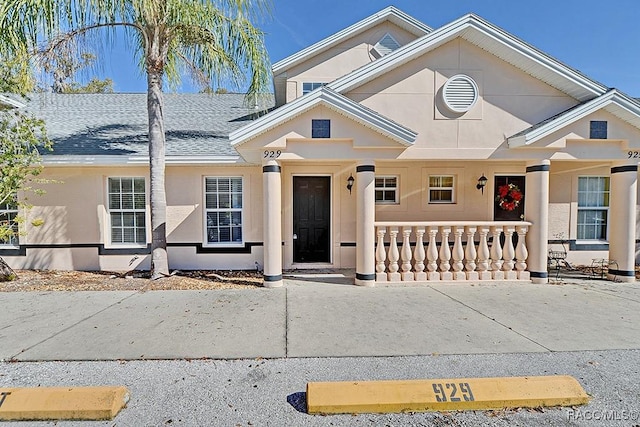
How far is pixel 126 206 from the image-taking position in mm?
8586

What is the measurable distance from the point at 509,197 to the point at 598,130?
236cm

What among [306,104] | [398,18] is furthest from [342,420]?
[398,18]

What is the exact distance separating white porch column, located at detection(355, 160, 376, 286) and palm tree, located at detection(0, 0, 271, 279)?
3.46 meters

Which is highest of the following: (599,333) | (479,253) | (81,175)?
(81,175)

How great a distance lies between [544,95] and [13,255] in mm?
13649

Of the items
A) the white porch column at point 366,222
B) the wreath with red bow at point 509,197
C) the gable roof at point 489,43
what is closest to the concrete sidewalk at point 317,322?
the white porch column at point 366,222

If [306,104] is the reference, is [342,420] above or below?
below

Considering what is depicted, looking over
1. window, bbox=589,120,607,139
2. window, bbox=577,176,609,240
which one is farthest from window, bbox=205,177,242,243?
window, bbox=577,176,609,240

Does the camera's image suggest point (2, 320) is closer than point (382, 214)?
Yes

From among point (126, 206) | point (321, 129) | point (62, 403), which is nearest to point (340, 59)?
point (321, 129)

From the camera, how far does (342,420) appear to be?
275 cm

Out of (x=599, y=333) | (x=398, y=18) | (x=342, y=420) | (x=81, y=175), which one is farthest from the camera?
(x=398, y=18)

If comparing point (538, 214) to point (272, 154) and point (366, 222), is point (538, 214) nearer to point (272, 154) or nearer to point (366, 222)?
point (366, 222)

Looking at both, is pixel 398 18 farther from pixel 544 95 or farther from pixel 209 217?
pixel 209 217
